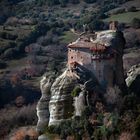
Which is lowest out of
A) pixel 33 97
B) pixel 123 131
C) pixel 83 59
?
pixel 33 97

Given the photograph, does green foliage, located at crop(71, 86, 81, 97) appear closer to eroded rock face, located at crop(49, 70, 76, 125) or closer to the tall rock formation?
the tall rock formation

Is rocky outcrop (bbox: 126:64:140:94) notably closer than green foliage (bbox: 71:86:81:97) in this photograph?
No

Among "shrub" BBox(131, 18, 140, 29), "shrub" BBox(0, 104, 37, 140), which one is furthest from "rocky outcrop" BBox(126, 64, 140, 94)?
"shrub" BBox(131, 18, 140, 29)

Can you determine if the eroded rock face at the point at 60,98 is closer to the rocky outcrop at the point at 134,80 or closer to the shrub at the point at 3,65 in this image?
the rocky outcrop at the point at 134,80

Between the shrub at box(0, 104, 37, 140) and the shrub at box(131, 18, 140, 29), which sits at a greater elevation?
the shrub at box(131, 18, 140, 29)

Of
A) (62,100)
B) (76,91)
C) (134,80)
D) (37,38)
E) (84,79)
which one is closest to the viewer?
(76,91)

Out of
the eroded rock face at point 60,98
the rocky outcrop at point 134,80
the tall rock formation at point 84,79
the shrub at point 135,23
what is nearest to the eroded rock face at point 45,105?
the tall rock formation at point 84,79

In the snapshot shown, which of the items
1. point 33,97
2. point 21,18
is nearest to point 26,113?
point 33,97

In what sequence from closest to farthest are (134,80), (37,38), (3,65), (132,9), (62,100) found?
(62,100) → (134,80) → (3,65) → (37,38) → (132,9)

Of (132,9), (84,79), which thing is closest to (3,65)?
(132,9)

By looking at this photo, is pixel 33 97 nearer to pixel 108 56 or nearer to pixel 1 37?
pixel 1 37

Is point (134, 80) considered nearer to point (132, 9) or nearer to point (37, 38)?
point (37, 38)
